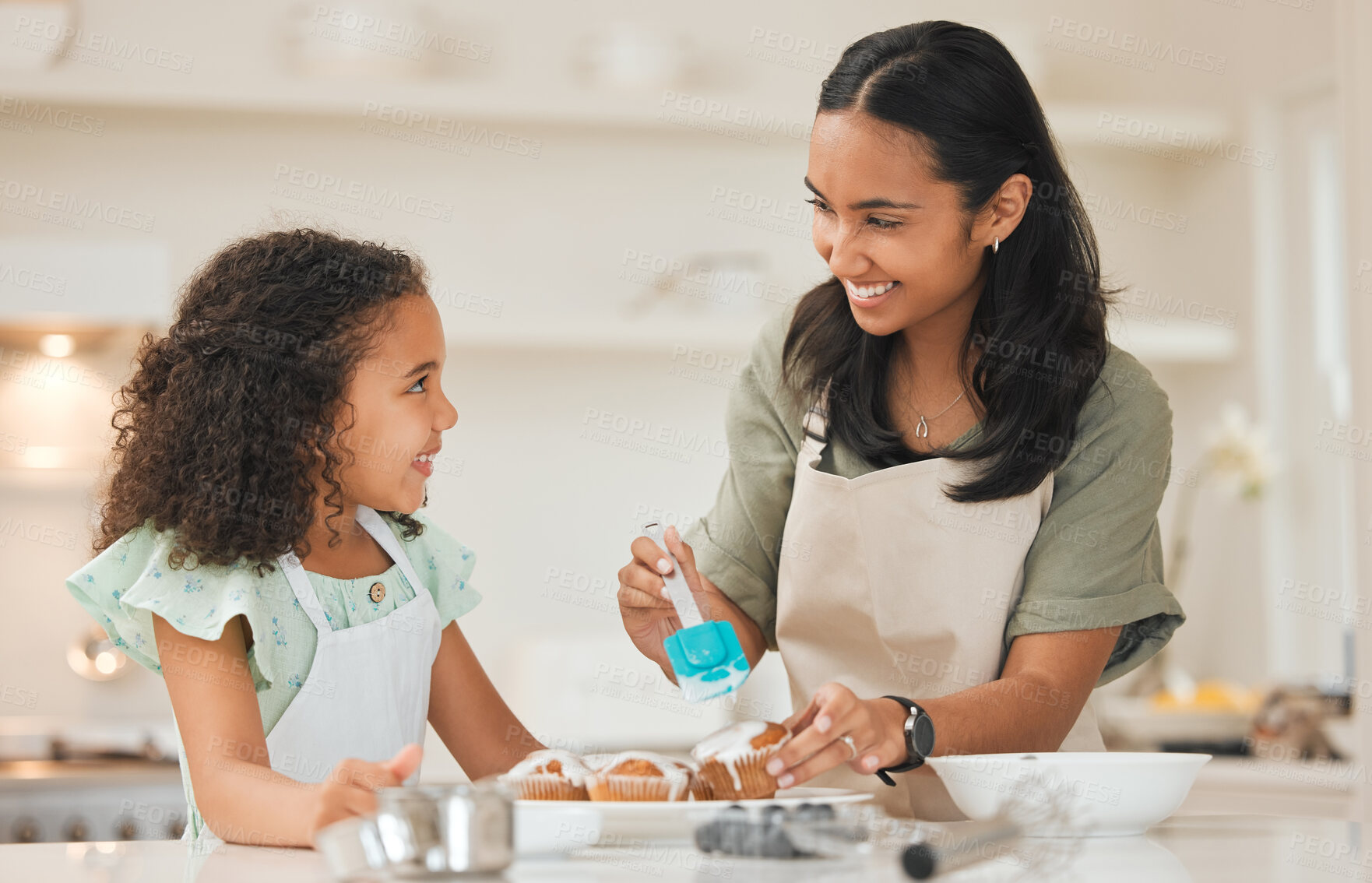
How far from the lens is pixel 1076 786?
881 millimetres

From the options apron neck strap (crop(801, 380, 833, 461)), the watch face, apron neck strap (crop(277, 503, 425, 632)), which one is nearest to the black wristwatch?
the watch face

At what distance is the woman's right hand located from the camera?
3.73ft

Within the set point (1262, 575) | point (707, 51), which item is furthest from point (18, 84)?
point (1262, 575)

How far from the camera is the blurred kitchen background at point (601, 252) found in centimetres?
282

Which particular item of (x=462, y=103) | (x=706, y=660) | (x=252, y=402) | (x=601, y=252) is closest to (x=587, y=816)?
(x=706, y=660)

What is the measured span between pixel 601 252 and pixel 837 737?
7.62 feet

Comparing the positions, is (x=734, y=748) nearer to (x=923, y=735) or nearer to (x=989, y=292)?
(x=923, y=735)

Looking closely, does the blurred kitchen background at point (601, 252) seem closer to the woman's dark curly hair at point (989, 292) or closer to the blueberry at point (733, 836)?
the woman's dark curly hair at point (989, 292)

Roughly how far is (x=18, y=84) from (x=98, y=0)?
0.40m

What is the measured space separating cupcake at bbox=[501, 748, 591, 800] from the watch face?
27 centimetres

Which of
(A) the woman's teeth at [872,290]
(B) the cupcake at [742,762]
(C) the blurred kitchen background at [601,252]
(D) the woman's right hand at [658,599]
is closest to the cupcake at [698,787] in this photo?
(B) the cupcake at [742,762]

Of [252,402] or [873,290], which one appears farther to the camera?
[873,290]

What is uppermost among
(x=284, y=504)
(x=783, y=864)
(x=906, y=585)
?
(x=284, y=504)

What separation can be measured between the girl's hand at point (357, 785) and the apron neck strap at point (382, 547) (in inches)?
11.5
